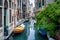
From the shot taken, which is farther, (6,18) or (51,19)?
(6,18)

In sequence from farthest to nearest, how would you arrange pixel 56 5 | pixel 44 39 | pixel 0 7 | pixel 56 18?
pixel 44 39 → pixel 0 7 → pixel 56 5 → pixel 56 18

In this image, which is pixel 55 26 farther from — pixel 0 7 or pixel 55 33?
pixel 0 7

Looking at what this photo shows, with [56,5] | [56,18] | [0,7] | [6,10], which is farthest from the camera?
[6,10]

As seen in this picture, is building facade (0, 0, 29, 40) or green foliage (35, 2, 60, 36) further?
building facade (0, 0, 29, 40)

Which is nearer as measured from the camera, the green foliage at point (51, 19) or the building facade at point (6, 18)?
the green foliage at point (51, 19)

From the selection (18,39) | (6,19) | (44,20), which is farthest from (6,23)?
(44,20)

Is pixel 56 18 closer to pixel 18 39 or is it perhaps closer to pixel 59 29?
pixel 59 29

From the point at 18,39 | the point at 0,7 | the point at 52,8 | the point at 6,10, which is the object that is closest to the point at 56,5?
the point at 52,8

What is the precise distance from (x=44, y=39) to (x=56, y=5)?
31.9 ft

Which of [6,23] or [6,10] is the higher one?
[6,10]

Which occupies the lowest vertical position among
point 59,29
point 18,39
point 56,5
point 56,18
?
point 18,39

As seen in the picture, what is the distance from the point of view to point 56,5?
22.1 ft

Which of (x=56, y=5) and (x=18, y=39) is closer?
(x=56, y=5)

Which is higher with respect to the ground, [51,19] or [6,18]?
[51,19]
